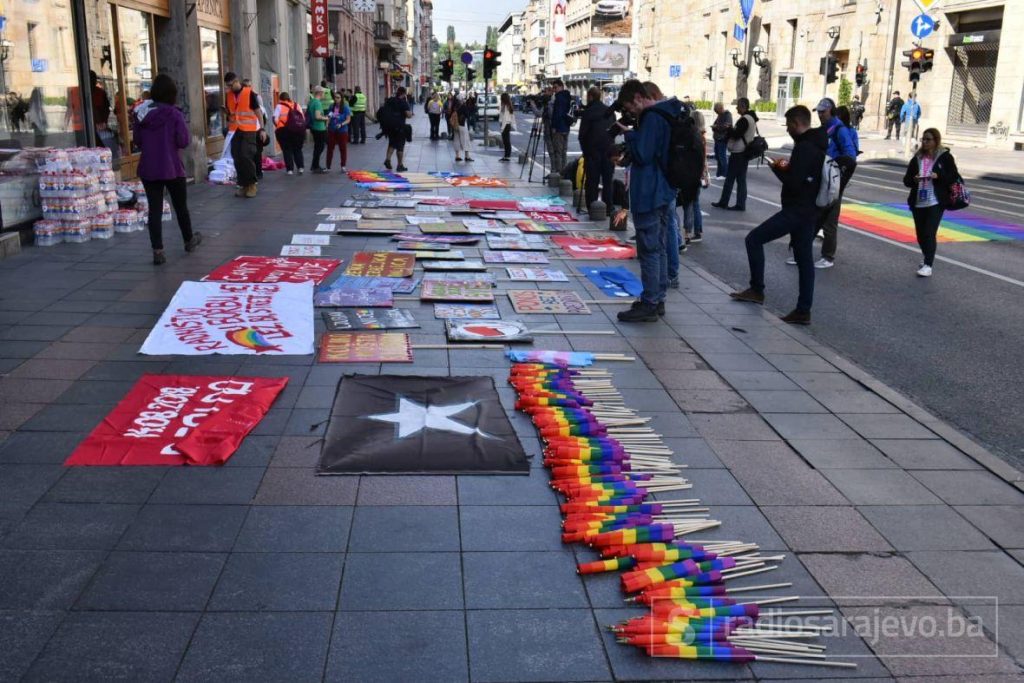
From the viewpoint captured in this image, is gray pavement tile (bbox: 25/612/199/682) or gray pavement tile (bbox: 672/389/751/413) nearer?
gray pavement tile (bbox: 25/612/199/682)

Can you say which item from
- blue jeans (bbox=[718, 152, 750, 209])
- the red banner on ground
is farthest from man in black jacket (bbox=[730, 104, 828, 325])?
blue jeans (bbox=[718, 152, 750, 209])

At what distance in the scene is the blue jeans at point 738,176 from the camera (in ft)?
51.4

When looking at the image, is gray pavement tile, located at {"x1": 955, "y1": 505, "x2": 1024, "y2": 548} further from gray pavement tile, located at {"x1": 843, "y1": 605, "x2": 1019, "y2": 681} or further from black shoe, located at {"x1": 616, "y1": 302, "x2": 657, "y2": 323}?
black shoe, located at {"x1": 616, "y1": 302, "x2": 657, "y2": 323}

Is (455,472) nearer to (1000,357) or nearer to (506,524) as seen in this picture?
(506,524)

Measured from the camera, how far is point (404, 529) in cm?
410

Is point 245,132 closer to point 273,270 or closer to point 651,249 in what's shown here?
point 273,270

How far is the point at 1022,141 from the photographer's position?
3344cm

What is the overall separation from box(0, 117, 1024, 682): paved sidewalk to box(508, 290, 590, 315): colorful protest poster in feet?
5.23

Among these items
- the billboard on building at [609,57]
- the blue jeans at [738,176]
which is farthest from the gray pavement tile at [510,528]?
the billboard on building at [609,57]

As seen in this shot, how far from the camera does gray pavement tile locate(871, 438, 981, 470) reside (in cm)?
509

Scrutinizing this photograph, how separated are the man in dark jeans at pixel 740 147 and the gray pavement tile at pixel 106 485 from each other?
1193 centimetres

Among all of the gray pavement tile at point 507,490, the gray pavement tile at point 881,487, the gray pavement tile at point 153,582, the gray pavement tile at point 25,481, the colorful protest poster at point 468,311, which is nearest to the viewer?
the gray pavement tile at point 153,582

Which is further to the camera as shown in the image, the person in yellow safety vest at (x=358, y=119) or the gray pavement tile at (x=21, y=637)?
the person in yellow safety vest at (x=358, y=119)

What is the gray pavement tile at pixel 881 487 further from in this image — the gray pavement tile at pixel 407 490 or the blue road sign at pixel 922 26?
the blue road sign at pixel 922 26
